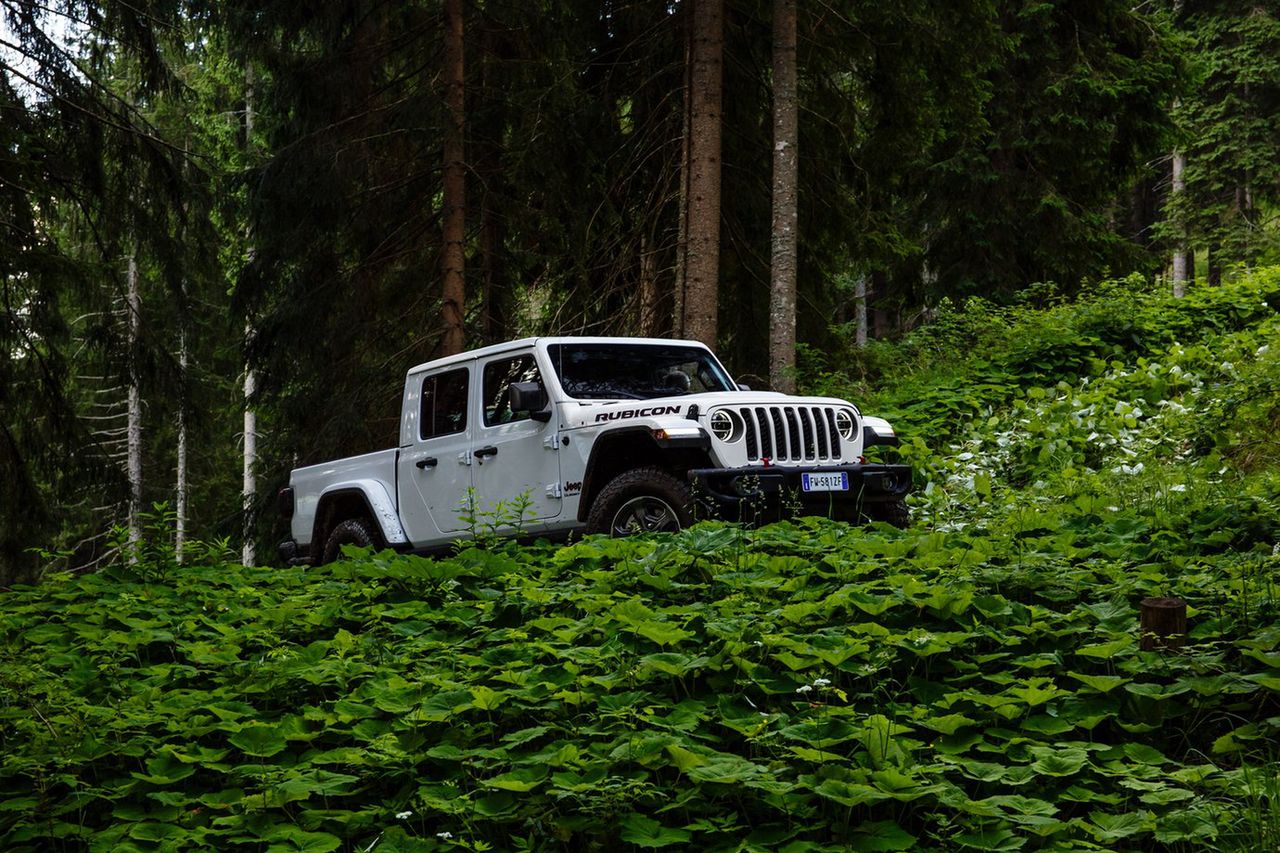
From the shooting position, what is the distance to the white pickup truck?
26.5 feet

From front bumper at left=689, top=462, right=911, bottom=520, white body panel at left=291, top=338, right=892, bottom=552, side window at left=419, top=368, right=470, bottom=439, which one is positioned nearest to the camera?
front bumper at left=689, top=462, right=911, bottom=520

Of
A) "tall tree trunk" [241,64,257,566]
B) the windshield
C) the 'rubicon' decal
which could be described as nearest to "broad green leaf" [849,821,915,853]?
the 'rubicon' decal

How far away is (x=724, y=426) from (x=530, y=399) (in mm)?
1509

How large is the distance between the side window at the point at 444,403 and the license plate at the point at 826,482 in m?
3.02

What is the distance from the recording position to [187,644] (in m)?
6.13

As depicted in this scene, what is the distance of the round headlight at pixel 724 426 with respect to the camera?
8.12 m

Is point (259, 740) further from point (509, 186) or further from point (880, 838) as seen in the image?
point (509, 186)

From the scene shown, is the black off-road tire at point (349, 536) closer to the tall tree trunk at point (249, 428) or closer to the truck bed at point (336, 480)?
the truck bed at point (336, 480)

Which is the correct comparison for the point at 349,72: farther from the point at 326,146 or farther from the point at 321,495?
the point at 321,495

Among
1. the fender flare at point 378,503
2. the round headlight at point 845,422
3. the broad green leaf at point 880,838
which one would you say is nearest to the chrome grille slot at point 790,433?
the round headlight at point 845,422

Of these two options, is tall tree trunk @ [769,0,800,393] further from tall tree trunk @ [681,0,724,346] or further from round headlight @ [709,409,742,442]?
round headlight @ [709,409,742,442]

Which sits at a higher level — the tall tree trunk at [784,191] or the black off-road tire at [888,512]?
the tall tree trunk at [784,191]

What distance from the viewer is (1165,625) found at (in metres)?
4.90

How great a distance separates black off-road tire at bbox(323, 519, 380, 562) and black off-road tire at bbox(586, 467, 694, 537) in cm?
290
